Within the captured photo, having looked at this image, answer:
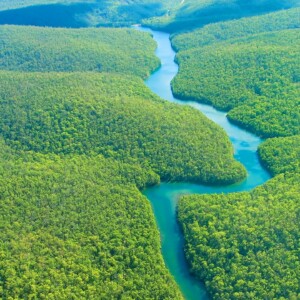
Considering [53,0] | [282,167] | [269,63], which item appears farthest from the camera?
[53,0]

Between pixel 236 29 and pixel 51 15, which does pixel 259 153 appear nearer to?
pixel 236 29

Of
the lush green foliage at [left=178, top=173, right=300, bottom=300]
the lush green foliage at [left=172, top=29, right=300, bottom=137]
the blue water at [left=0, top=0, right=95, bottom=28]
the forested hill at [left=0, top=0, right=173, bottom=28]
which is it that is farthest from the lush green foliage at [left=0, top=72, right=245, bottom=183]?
the forested hill at [left=0, top=0, right=173, bottom=28]

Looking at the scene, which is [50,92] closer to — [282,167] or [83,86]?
[83,86]

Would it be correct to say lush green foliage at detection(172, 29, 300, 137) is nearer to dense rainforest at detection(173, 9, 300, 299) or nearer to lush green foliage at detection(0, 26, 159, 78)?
dense rainforest at detection(173, 9, 300, 299)

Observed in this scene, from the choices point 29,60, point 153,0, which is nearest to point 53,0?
point 153,0

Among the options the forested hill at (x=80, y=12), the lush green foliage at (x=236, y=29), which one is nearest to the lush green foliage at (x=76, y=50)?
the lush green foliage at (x=236, y=29)

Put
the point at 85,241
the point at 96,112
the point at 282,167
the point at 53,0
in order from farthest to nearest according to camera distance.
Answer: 1. the point at 53,0
2. the point at 96,112
3. the point at 282,167
4. the point at 85,241
